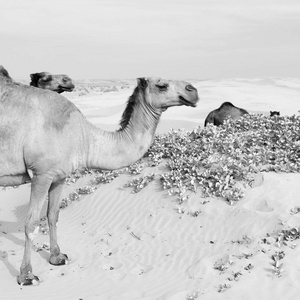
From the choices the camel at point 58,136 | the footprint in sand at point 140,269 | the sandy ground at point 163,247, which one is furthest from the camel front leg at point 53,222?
the footprint in sand at point 140,269

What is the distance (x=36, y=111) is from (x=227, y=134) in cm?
561

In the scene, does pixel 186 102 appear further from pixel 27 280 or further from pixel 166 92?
pixel 27 280

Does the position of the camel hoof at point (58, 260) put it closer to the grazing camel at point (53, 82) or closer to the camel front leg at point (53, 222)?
the camel front leg at point (53, 222)

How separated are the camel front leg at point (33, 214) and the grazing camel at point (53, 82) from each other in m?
2.99

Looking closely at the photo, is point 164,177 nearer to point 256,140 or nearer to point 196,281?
point 256,140

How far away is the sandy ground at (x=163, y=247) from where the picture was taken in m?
6.72

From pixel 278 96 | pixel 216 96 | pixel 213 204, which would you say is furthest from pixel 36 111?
pixel 278 96

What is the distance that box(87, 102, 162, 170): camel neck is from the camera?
7.00 m

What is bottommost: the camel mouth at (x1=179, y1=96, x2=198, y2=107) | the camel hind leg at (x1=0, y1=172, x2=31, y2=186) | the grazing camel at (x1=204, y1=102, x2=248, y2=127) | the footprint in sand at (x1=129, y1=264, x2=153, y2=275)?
the footprint in sand at (x1=129, y1=264, x2=153, y2=275)

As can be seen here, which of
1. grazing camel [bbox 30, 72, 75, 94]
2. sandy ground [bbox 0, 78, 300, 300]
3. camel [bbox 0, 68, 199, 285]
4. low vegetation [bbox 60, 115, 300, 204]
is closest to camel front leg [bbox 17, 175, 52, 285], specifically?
camel [bbox 0, 68, 199, 285]

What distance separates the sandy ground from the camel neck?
1.66m

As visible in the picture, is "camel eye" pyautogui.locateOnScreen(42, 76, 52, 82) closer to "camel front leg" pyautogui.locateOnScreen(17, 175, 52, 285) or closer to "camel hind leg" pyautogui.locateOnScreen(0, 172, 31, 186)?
"camel hind leg" pyautogui.locateOnScreen(0, 172, 31, 186)

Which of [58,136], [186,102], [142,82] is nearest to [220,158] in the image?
[186,102]

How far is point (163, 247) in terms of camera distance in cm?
811
